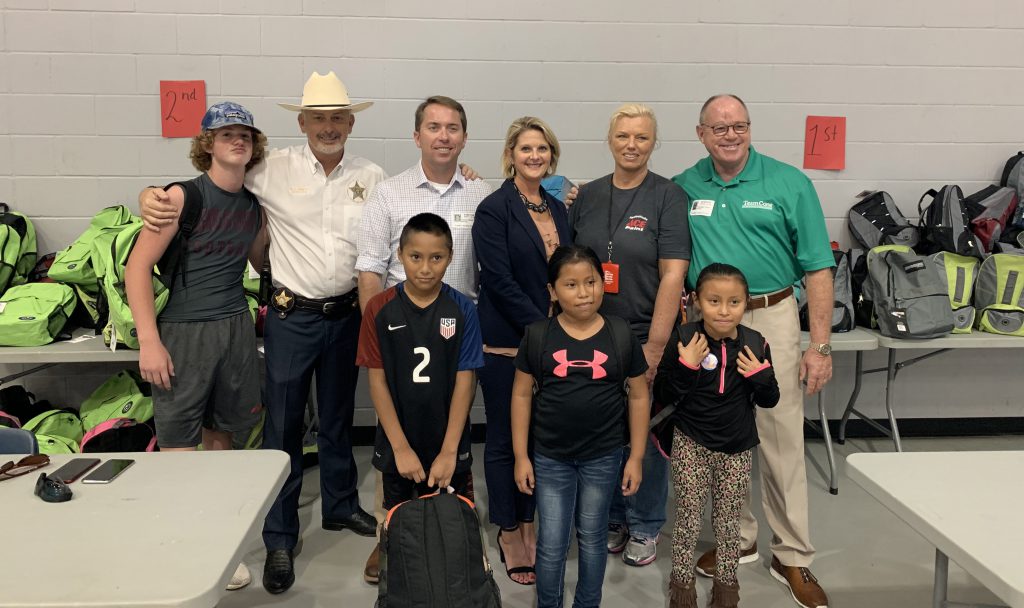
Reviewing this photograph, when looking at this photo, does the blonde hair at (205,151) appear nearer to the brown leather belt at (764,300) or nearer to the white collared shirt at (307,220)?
the white collared shirt at (307,220)

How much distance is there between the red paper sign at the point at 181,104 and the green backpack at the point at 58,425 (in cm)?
143

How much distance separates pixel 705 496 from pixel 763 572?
0.62 metres

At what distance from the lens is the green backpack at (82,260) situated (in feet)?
10.5

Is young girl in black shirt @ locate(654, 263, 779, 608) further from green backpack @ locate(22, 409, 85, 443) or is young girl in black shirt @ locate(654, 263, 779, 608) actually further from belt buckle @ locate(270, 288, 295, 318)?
green backpack @ locate(22, 409, 85, 443)

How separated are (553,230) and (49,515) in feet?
5.26

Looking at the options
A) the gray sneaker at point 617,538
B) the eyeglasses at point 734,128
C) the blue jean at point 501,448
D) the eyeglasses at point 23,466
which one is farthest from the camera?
the gray sneaker at point 617,538

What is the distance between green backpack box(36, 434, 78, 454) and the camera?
10.1ft

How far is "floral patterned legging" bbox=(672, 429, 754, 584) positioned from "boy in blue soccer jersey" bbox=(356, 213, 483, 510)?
693 mm

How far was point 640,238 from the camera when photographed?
2.37m

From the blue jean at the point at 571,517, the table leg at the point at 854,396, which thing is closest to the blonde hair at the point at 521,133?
the blue jean at the point at 571,517

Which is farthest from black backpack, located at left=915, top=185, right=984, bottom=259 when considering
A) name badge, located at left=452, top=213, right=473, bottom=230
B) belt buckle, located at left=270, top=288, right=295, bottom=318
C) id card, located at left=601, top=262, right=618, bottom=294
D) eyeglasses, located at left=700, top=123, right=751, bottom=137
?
belt buckle, located at left=270, top=288, right=295, bottom=318

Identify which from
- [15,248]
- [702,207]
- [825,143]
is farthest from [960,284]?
[15,248]

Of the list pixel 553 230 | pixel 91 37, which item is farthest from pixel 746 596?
pixel 91 37

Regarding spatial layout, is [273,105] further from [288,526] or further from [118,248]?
[288,526]
